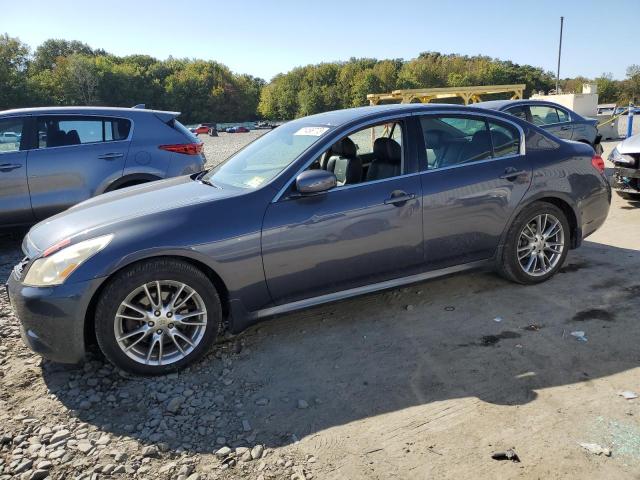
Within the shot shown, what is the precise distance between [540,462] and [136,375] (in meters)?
2.44

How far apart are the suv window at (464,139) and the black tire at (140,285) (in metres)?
2.03

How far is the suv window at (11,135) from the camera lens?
6254 mm

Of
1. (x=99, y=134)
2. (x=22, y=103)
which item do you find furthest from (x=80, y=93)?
(x=99, y=134)

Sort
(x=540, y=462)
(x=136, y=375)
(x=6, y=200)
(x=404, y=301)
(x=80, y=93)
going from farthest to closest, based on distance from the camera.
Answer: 1. (x=80, y=93)
2. (x=6, y=200)
3. (x=404, y=301)
4. (x=136, y=375)
5. (x=540, y=462)

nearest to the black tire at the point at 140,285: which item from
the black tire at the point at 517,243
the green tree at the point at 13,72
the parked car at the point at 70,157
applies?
the black tire at the point at 517,243

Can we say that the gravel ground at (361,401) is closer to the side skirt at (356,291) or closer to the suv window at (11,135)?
the side skirt at (356,291)

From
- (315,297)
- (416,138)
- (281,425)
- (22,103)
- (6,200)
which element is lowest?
(281,425)

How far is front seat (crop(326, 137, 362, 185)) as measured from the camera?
4.02m

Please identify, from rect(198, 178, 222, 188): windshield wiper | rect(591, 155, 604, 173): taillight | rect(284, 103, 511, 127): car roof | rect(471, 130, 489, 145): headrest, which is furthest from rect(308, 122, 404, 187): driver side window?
rect(591, 155, 604, 173): taillight

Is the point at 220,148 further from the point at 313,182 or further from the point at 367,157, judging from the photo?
the point at 313,182

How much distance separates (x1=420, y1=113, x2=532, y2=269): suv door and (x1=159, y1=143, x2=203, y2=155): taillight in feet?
12.3

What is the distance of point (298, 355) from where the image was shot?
3572 millimetres

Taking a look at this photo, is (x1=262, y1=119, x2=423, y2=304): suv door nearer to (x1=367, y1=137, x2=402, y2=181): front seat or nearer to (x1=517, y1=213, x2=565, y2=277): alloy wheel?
(x1=367, y1=137, x2=402, y2=181): front seat

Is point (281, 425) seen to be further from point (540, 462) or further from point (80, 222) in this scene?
point (80, 222)
